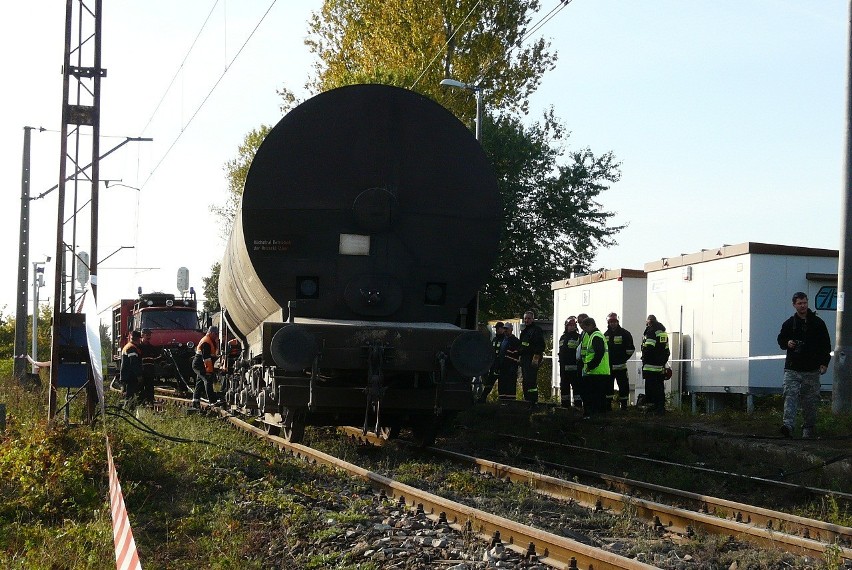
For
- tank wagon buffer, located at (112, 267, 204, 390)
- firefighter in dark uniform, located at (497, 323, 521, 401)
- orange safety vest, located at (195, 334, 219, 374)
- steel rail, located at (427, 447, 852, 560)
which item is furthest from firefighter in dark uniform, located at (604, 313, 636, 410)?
tank wagon buffer, located at (112, 267, 204, 390)

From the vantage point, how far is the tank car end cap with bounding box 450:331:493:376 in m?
10.7

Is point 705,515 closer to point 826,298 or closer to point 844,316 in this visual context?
point 844,316

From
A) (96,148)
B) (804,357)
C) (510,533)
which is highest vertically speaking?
(96,148)

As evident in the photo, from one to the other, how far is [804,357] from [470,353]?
13.7 feet

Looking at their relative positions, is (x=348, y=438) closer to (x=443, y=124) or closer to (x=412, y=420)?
(x=412, y=420)

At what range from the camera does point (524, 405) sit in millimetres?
18875

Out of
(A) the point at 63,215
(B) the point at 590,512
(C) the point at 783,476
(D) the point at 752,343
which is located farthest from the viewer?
(D) the point at 752,343

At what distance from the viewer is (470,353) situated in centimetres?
1076

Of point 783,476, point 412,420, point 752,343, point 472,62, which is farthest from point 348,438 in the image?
point 472,62

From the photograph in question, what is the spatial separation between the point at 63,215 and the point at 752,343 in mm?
10844

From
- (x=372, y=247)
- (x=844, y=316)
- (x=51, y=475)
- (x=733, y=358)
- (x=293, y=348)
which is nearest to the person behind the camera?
(x=51, y=475)

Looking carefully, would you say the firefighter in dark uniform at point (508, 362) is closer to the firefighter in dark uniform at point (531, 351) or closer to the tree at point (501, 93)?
the firefighter in dark uniform at point (531, 351)

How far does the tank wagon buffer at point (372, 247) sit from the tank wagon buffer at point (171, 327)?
14.0 meters

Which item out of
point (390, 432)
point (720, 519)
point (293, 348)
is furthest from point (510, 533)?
point (390, 432)
